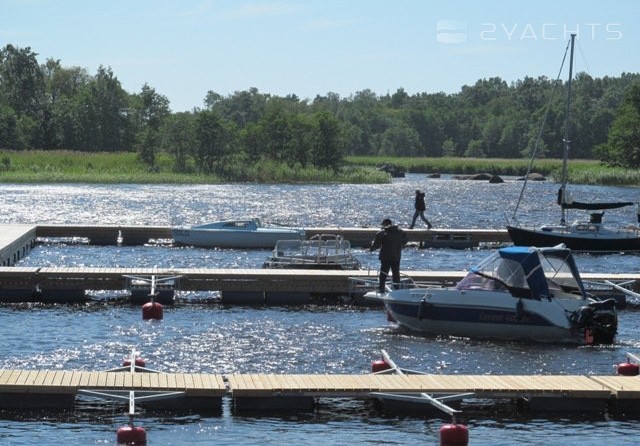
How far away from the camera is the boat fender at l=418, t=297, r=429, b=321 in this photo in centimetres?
3080

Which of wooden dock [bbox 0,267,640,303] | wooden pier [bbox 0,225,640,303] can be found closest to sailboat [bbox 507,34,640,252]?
wooden pier [bbox 0,225,640,303]

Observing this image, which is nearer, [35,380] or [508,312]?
[35,380]

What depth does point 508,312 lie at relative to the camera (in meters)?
30.2

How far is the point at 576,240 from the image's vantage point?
54.7m

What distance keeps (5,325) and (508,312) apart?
40.6 feet

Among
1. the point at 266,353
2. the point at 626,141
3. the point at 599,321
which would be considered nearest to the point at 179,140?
the point at 626,141

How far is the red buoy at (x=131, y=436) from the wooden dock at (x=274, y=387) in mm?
1907

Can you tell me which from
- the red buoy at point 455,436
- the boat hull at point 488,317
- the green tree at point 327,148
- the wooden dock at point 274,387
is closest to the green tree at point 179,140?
the green tree at point 327,148

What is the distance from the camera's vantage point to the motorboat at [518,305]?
29.8 metres

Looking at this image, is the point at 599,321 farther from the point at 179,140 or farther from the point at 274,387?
the point at 179,140

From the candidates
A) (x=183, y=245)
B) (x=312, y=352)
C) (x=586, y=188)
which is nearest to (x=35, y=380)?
(x=312, y=352)

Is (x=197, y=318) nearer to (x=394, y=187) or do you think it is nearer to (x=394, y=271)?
(x=394, y=271)

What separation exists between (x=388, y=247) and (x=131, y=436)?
1421 cm

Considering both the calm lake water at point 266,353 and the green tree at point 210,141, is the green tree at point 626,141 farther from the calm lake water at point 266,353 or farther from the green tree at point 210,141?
the calm lake water at point 266,353
